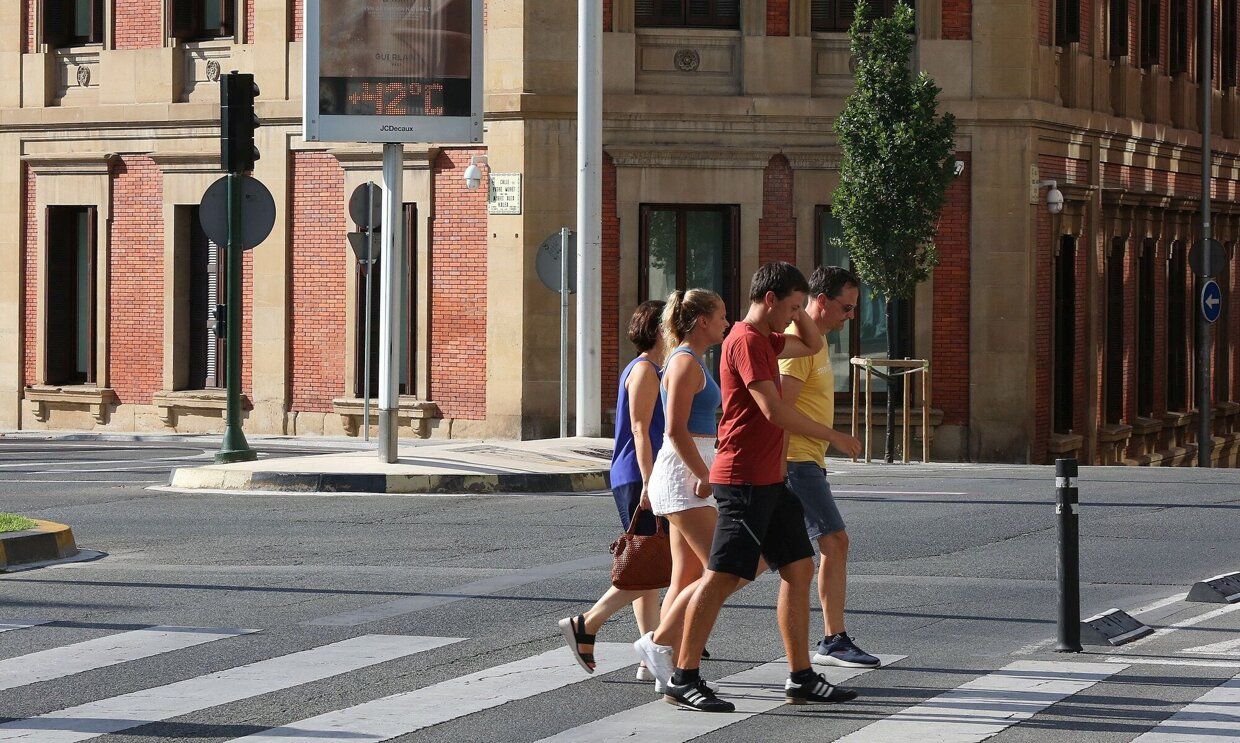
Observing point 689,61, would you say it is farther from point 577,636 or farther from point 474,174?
point 577,636

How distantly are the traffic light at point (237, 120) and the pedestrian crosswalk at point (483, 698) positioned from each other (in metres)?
11.3

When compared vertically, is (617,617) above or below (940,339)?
below

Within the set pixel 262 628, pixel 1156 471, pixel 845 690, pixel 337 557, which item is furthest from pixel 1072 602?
pixel 1156 471

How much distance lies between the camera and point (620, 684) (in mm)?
9141

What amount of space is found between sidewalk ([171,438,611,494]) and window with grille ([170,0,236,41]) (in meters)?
10.8

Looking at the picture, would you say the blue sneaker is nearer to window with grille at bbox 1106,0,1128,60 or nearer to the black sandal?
the black sandal

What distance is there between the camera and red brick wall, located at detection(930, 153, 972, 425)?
88.3 ft

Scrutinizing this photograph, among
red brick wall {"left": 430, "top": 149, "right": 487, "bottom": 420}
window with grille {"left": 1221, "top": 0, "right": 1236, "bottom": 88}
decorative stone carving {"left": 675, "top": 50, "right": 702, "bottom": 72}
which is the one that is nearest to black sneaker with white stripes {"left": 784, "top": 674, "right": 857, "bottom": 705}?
red brick wall {"left": 430, "top": 149, "right": 487, "bottom": 420}

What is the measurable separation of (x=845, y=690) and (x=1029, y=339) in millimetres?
18954

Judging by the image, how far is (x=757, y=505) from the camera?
8383 mm

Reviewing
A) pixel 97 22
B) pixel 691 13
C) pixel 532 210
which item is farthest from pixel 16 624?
pixel 97 22

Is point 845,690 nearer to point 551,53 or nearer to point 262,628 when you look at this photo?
point 262,628

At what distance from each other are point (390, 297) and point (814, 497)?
35.4ft

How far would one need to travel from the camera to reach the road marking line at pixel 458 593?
11.0 metres
